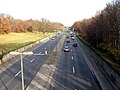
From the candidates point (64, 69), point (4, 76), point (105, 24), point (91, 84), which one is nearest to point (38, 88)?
point (91, 84)

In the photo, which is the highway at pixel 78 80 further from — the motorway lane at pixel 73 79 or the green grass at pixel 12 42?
the green grass at pixel 12 42

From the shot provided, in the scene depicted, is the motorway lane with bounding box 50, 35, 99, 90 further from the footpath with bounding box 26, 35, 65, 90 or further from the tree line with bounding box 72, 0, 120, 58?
the tree line with bounding box 72, 0, 120, 58

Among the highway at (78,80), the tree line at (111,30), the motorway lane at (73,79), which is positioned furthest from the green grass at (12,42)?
the highway at (78,80)

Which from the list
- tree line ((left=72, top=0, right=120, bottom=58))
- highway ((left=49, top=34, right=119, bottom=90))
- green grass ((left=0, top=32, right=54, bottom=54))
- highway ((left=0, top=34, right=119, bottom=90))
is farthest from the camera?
green grass ((left=0, top=32, right=54, bottom=54))

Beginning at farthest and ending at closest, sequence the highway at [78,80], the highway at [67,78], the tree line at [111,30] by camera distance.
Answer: the tree line at [111,30] → the highway at [67,78] → the highway at [78,80]

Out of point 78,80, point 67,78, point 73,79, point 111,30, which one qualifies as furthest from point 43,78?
point 111,30

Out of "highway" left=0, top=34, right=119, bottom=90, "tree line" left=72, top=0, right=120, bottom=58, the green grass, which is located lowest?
the green grass

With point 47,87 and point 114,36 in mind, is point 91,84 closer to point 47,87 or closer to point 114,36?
point 47,87

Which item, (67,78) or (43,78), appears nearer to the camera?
(43,78)

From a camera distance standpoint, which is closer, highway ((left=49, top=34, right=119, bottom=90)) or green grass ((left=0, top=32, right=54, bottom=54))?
highway ((left=49, top=34, right=119, bottom=90))

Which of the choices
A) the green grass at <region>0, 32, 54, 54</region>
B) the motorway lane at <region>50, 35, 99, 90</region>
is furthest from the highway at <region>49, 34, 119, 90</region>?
the green grass at <region>0, 32, 54, 54</region>

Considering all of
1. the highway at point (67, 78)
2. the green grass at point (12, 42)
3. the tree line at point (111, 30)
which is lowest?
the green grass at point (12, 42)

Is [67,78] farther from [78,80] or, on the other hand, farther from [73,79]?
[78,80]

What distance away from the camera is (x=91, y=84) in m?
28.4
